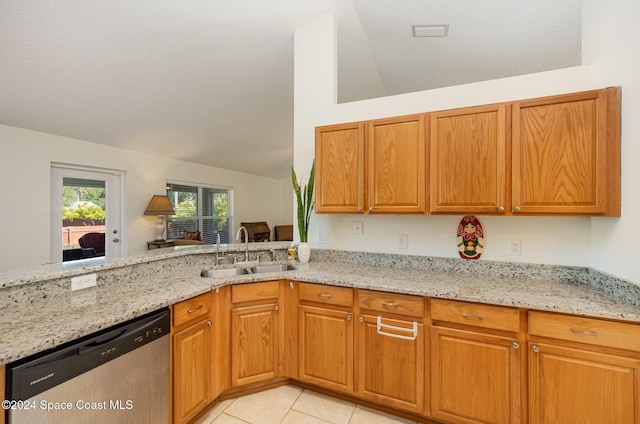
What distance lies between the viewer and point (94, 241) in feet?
13.3

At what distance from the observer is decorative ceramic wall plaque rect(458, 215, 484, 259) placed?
2.02 metres

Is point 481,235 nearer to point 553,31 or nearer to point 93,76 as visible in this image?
point 553,31

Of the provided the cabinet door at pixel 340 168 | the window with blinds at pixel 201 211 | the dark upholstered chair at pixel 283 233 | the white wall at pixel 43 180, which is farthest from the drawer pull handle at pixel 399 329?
the dark upholstered chair at pixel 283 233

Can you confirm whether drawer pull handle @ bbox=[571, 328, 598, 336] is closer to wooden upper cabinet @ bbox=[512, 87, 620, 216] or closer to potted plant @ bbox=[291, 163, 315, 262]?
wooden upper cabinet @ bbox=[512, 87, 620, 216]

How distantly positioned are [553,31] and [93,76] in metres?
4.35

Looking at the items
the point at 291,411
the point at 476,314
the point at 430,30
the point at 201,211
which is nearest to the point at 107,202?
the point at 201,211

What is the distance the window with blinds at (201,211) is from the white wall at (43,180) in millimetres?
316

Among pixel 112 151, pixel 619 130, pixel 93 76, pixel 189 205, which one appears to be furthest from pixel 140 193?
pixel 619 130

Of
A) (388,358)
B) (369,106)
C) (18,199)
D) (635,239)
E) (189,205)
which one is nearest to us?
(635,239)

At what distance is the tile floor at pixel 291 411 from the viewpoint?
176cm

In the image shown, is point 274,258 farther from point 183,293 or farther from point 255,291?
point 183,293

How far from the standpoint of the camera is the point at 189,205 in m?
→ 5.80

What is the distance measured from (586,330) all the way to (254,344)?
188cm

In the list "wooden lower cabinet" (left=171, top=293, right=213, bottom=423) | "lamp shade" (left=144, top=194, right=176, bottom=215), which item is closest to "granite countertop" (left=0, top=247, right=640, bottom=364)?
"wooden lower cabinet" (left=171, top=293, right=213, bottom=423)
